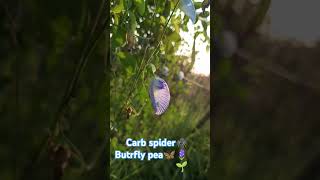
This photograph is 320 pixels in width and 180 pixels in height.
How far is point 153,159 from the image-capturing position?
10.9 ft

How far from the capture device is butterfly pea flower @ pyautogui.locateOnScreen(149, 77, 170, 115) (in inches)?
129

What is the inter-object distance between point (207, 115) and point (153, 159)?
0.36 m

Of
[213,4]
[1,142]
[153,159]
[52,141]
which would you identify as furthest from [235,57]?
[1,142]

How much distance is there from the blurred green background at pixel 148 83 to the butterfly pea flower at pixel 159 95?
22 mm

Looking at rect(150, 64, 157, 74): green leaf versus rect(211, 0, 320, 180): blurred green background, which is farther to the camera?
rect(211, 0, 320, 180): blurred green background

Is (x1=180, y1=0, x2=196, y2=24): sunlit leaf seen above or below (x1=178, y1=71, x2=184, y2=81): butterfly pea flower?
above

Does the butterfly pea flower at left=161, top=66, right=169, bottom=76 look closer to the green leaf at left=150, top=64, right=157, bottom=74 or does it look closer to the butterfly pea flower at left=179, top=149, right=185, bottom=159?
the green leaf at left=150, top=64, right=157, bottom=74

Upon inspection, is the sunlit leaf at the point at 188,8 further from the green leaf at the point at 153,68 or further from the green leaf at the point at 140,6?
the green leaf at the point at 153,68

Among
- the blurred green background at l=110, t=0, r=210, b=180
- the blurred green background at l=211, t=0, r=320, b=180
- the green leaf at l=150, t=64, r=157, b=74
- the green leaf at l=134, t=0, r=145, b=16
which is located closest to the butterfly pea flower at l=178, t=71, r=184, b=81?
the blurred green background at l=110, t=0, r=210, b=180

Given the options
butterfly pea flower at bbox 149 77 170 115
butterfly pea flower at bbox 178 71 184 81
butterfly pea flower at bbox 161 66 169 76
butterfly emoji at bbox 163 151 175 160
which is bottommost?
butterfly emoji at bbox 163 151 175 160

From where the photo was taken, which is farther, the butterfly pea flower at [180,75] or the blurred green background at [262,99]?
the blurred green background at [262,99]

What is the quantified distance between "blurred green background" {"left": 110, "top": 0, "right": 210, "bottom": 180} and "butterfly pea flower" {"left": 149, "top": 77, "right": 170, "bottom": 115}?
0.02 m

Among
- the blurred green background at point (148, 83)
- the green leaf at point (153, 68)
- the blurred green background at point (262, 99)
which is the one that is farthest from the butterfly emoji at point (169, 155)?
the green leaf at point (153, 68)

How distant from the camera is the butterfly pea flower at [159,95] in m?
3.28
